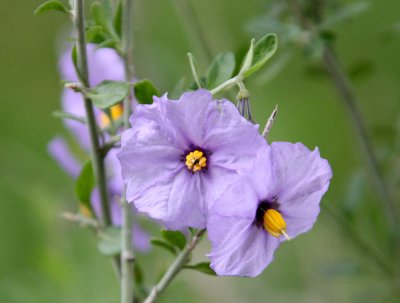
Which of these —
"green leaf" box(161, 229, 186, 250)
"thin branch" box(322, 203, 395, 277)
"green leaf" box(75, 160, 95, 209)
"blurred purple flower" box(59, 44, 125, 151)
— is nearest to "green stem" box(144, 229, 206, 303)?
"green leaf" box(161, 229, 186, 250)

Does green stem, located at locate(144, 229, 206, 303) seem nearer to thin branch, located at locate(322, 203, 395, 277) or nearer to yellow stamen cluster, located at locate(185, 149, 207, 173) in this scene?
yellow stamen cluster, located at locate(185, 149, 207, 173)

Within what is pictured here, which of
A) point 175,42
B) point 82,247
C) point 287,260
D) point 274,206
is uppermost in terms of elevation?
point 274,206

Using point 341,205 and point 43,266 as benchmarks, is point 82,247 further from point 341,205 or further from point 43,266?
point 341,205

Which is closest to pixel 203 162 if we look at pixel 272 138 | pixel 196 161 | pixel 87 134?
pixel 196 161

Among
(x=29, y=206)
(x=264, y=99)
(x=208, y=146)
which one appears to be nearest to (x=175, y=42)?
(x=264, y=99)

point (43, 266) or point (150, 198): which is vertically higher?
point (150, 198)

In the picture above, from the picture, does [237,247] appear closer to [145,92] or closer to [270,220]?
[270,220]

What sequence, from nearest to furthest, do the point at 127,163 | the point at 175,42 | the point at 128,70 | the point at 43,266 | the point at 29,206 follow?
the point at 127,163, the point at 128,70, the point at 43,266, the point at 29,206, the point at 175,42

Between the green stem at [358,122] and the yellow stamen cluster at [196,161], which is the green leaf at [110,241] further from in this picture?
the green stem at [358,122]
